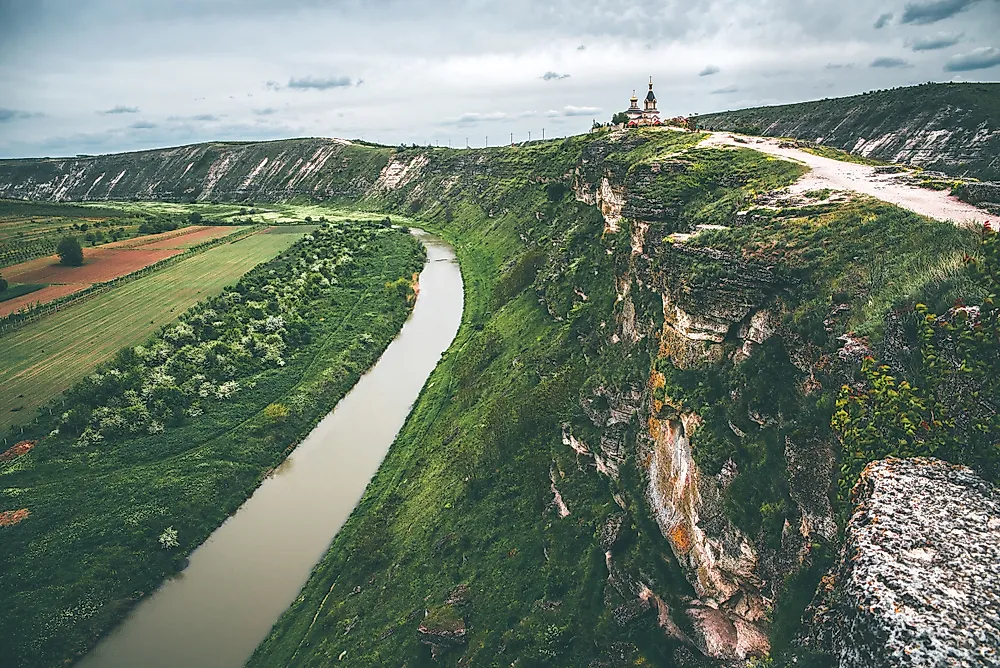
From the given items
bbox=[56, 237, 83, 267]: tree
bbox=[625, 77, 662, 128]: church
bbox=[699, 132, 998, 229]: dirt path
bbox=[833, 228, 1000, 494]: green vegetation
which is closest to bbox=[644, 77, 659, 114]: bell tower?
bbox=[625, 77, 662, 128]: church

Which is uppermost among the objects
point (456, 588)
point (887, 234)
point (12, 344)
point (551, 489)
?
point (887, 234)

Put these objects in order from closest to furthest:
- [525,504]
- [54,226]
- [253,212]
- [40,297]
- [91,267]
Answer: [525,504], [40,297], [91,267], [54,226], [253,212]

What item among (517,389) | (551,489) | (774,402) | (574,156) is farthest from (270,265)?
(774,402)

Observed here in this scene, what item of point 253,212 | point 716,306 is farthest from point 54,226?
point 716,306

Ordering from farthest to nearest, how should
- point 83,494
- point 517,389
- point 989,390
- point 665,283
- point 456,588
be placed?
point 517,389 < point 83,494 < point 456,588 < point 665,283 < point 989,390

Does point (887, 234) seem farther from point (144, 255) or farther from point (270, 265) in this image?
point (144, 255)

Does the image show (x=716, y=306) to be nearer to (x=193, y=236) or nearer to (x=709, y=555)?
(x=709, y=555)

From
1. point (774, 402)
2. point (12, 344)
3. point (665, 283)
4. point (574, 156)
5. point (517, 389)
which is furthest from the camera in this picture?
point (574, 156)
